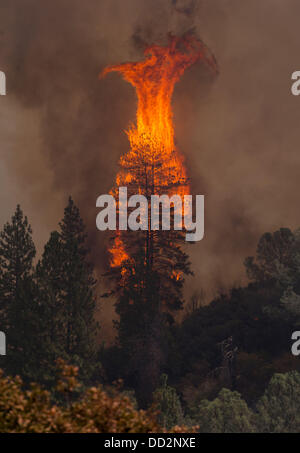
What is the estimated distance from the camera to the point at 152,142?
139 feet

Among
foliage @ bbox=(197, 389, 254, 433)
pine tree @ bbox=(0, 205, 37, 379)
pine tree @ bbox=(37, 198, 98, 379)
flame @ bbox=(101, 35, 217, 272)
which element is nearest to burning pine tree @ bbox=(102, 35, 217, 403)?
flame @ bbox=(101, 35, 217, 272)

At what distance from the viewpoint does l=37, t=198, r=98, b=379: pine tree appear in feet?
100

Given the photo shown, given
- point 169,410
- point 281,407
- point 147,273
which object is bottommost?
point 169,410

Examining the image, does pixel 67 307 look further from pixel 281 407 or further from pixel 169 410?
pixel 281 407

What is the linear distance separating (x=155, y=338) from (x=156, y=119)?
16.6m

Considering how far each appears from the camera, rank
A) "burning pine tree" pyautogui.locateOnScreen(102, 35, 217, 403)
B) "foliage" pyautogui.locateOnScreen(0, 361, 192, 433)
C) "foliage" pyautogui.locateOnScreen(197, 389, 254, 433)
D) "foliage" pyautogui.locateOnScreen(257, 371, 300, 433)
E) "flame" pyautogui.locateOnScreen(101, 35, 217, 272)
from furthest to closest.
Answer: "flame" pyautogui.locateOnScreen(101, 35, 217, 272) → "burning pine tree" pyautogui.locateOnScreen(102, 35, 217, 403) → "foliage" pyautogui.locateOnScreen(257, 371, 300, 433) → "foliage" pyautogui.locateOnScreen(197, 389, 254, 433) → "foliage" pyautogui.locateOnScreen(0, 361, 192, 433)

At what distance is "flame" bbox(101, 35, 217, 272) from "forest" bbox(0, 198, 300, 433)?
13.0 feet

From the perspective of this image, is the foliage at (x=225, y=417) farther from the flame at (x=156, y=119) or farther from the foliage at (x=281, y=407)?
the flame at (x=156, y=119)

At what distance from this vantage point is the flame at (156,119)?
4175 cm

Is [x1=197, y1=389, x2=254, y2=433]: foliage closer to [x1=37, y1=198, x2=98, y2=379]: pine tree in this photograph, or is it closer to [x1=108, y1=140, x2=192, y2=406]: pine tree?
[x1=37, y1=198, x2=98, y2=379]: pine tree

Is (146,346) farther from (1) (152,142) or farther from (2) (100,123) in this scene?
(2) (100,123)

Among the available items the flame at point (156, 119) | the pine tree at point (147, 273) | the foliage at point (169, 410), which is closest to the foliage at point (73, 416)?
the foliage at point (169, 410)


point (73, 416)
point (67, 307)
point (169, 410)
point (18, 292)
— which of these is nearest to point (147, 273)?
point (67, 307)

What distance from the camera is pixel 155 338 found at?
3456 cm
